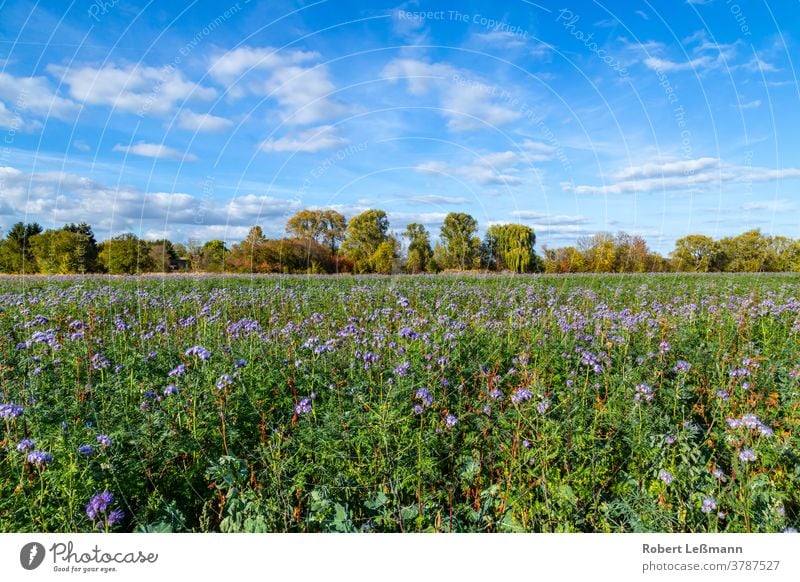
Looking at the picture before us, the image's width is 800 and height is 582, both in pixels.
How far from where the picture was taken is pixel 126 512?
300 centimetres

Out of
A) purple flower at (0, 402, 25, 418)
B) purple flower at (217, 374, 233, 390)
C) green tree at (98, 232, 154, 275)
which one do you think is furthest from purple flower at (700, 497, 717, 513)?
green tree at (98, 232, 154, 275)

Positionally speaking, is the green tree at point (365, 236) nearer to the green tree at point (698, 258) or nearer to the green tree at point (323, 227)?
the green tree at point (323, 227)

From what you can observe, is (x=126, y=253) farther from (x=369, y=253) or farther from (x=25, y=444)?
(x=25, y=444)

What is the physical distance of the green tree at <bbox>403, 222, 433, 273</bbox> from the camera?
88.0ft

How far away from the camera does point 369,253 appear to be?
2869 cm

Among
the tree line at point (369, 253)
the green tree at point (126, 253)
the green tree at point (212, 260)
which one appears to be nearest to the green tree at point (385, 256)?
the tree line at point (369, 253)

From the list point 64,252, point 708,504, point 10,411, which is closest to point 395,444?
point 708,504

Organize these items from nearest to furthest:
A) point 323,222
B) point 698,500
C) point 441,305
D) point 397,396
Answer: point 698,500 → point 397,396 → point 441,305 → point 323,222

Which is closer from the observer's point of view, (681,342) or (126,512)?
(126,512)

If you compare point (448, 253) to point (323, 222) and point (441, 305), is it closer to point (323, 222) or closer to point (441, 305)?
point (323, 222)

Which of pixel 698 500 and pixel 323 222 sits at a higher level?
pixel 323 222

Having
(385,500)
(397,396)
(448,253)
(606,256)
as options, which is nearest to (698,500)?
(385,500)
